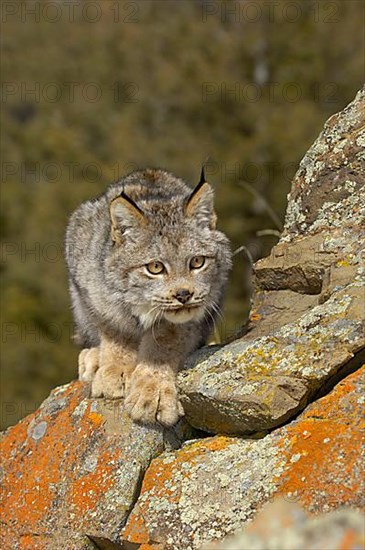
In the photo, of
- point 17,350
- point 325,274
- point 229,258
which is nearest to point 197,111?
point 17,350

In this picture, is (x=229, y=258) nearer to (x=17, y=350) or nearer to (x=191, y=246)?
(x=191, y=246)

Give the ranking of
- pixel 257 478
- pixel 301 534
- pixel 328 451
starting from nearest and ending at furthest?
pixel 301 534, pixel 328 451, pixel 257 478

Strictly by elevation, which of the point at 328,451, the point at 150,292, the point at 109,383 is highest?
the point at 150,292

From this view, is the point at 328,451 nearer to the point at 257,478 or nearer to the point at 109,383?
the point at 257,478

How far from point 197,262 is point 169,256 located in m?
0.20

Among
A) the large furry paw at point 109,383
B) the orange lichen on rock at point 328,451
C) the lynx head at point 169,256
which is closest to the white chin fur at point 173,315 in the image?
the lynx head at point 169,256

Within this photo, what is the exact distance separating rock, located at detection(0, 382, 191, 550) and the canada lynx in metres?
0.15

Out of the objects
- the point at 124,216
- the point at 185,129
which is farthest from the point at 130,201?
the point at 185,129

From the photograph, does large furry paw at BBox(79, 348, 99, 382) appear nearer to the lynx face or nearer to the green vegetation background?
the lynx face

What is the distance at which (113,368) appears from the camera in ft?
16.1

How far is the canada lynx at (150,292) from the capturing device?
4629 millimetres

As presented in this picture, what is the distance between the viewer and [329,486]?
10.6 ft

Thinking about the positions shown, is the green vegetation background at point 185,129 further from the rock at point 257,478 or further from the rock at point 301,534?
the rock at point 301,534

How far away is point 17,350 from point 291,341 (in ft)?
53.0
